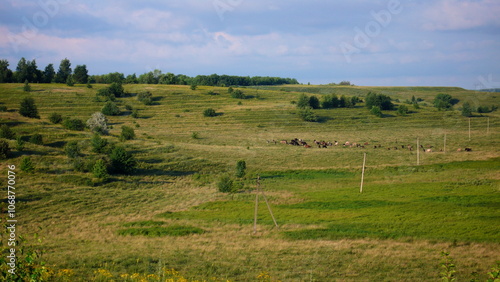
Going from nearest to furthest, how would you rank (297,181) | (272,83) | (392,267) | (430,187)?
(392,267), (430,187), (297,181), (272,83)

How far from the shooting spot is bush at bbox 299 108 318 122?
86.6 metres

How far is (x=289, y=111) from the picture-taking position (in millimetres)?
92062

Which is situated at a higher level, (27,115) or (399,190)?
(27,115)

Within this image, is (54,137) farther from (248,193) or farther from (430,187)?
(430,187)

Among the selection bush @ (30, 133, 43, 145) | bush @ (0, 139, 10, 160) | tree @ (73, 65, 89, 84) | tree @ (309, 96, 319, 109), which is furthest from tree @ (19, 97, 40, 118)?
tree @ (309, 96, 319, 109)

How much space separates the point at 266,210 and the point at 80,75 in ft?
327

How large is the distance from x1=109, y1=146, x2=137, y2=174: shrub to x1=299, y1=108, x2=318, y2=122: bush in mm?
54090

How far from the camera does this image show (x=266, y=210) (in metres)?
28.9

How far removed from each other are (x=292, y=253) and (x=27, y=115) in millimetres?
58438

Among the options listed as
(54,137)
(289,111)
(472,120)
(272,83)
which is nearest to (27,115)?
(54,137)

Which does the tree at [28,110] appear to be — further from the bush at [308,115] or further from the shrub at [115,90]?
the bush at [308,115]

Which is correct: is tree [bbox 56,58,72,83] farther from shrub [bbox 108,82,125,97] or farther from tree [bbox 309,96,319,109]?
tree [bbox 309,96,319,109]

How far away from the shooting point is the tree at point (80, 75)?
111250 millimetres

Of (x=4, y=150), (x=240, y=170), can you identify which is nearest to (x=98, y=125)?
(x=4, y=150)
